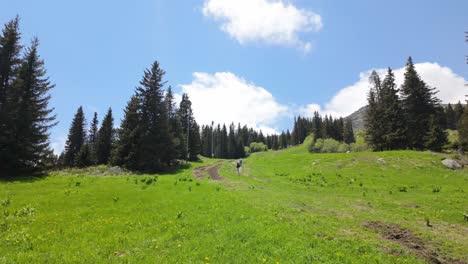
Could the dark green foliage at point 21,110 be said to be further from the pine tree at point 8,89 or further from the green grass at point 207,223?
the green grass at point 207,223

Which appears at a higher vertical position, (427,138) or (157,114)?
(157,114)

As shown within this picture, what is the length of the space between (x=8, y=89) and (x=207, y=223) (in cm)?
3182

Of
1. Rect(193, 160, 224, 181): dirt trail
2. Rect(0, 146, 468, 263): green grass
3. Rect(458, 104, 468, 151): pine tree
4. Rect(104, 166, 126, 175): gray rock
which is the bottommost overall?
Rect(0, 146, 468, 263): green grass

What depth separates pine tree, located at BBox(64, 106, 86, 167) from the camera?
2731 inches

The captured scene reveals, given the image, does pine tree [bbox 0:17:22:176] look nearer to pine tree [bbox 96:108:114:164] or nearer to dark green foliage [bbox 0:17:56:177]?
dark green foliage [bbox 0:17:56:177]

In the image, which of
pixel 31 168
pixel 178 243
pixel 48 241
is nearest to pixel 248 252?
pixel 178 243

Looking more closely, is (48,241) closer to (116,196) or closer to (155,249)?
(155,249)

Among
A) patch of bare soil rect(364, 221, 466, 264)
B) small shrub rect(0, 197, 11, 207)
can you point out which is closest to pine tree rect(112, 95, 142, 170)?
small shrub rect(0, 197, 11, 207)

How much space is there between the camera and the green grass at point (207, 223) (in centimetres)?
904

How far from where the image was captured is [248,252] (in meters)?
9.06

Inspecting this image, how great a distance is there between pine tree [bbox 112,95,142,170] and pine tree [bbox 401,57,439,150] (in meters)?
51.1

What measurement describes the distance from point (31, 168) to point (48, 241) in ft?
75.5

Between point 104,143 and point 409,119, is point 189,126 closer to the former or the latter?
point 104,143

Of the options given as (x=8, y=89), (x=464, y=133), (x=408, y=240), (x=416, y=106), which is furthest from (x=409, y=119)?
(x=8, y=89)
